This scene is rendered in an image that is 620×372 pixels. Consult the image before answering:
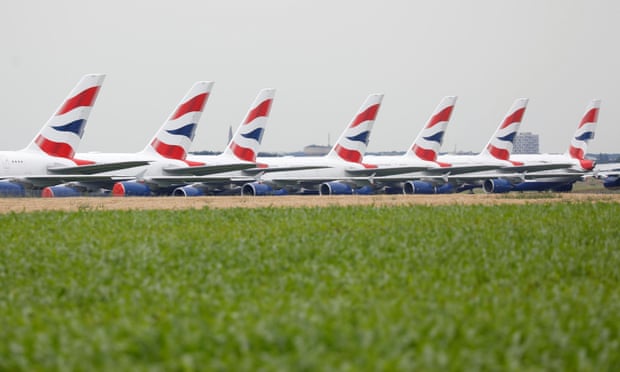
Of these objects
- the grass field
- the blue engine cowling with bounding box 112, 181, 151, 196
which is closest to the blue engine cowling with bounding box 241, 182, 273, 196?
the blue engine cowling with bounding box 112, 181, 151, 196

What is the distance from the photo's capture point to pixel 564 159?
264 feet

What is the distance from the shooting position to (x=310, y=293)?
51.8ft

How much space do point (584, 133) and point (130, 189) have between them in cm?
4618

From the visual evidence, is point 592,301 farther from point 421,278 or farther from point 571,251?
point 571,251

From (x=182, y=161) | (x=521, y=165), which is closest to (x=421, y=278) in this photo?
(x=182, y=161)

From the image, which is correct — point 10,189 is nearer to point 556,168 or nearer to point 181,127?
point 181,127

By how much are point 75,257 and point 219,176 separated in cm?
3857

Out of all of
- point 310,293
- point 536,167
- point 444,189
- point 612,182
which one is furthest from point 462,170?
point 310,293

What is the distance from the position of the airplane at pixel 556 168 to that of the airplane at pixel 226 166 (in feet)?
65.8

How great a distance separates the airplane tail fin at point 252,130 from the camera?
60781 millimetres

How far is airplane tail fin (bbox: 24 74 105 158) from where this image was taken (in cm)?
4718

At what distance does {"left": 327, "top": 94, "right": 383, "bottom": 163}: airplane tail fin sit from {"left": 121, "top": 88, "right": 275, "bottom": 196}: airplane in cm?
778

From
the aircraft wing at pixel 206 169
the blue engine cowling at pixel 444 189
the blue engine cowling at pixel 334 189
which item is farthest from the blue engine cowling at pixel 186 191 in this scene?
the blue engine cowling at pixel 444 189

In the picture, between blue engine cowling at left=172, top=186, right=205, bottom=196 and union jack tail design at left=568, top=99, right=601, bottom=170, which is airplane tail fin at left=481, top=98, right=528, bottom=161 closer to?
union jack tail design at left=568, top=99, right=601, bottom=170
